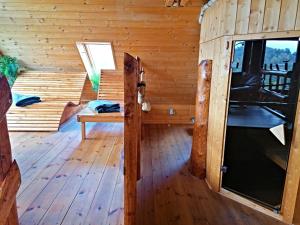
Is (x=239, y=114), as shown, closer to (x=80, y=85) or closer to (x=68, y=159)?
(x=68, y=159)

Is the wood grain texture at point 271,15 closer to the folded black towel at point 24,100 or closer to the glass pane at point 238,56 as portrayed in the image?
the glass pane at point 238,56

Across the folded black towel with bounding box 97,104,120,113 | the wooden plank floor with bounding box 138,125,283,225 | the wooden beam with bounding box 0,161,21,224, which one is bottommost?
the wooden plank floor with bounding box 138,125,283,225

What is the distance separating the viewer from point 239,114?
9.11ft

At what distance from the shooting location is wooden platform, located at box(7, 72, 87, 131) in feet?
14.7

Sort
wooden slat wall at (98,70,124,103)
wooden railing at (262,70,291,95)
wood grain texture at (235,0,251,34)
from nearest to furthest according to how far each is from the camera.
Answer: wood grain texture at (235,0,251,34), wooden railing at (262,70,291,95), wooden slat wall at (98,70,124,103)

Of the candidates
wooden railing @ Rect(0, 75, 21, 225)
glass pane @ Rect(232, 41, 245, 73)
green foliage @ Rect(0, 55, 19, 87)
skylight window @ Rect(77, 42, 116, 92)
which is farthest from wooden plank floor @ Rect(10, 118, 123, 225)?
skylight window @ Rect(77, 42, 116, 92)

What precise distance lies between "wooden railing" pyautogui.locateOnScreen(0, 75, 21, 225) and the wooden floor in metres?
1.21

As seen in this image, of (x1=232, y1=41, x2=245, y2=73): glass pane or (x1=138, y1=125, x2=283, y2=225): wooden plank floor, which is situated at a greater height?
(x1=232, y1=41, x2=245, y2=73): glass pane

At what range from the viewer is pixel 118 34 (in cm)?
400

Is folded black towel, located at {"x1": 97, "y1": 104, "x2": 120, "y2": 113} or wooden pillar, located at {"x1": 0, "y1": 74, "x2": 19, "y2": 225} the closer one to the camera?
wooden pillar, located at {"x1": 0, "y1": 74, "x2": 19, "y2": 225}

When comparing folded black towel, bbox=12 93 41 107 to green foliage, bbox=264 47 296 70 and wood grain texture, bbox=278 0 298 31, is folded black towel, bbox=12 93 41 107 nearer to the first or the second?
green foliage, bbox=264 47 296 70

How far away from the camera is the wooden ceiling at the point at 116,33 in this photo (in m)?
3.54

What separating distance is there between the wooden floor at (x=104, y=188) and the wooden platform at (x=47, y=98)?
0.53 metres

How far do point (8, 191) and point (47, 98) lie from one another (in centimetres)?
452
